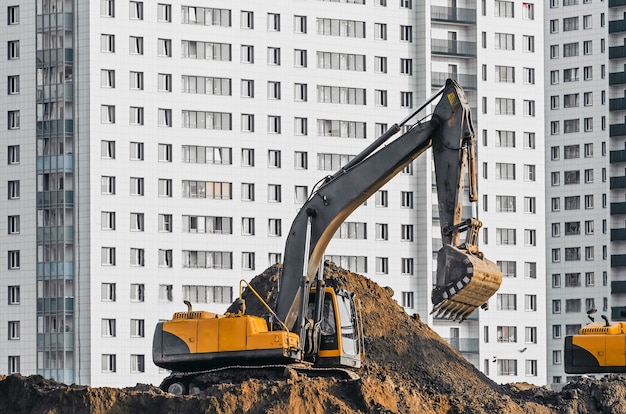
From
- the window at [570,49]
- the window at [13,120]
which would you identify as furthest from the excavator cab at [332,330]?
the window at [570,49]

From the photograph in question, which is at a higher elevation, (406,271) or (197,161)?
(197,161)

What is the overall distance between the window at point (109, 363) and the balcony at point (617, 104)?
6271 cm

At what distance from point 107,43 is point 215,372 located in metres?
54.5

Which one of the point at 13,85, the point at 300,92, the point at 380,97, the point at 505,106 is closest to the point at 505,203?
the point at 505,106

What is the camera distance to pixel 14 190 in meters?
93.2

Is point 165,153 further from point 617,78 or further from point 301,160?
point 617,78

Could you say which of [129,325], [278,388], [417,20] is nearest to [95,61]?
[129,325]

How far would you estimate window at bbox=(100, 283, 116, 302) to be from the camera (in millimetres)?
91625

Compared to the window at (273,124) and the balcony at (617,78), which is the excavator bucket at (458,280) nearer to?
the window at (273,124)

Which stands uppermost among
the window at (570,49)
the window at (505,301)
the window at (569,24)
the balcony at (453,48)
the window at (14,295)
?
the window at (569,24)

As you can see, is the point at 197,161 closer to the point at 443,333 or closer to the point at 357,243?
the point at 357,243

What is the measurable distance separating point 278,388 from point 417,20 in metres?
68.6

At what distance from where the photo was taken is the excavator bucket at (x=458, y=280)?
125 feet

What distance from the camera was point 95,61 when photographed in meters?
93.4
